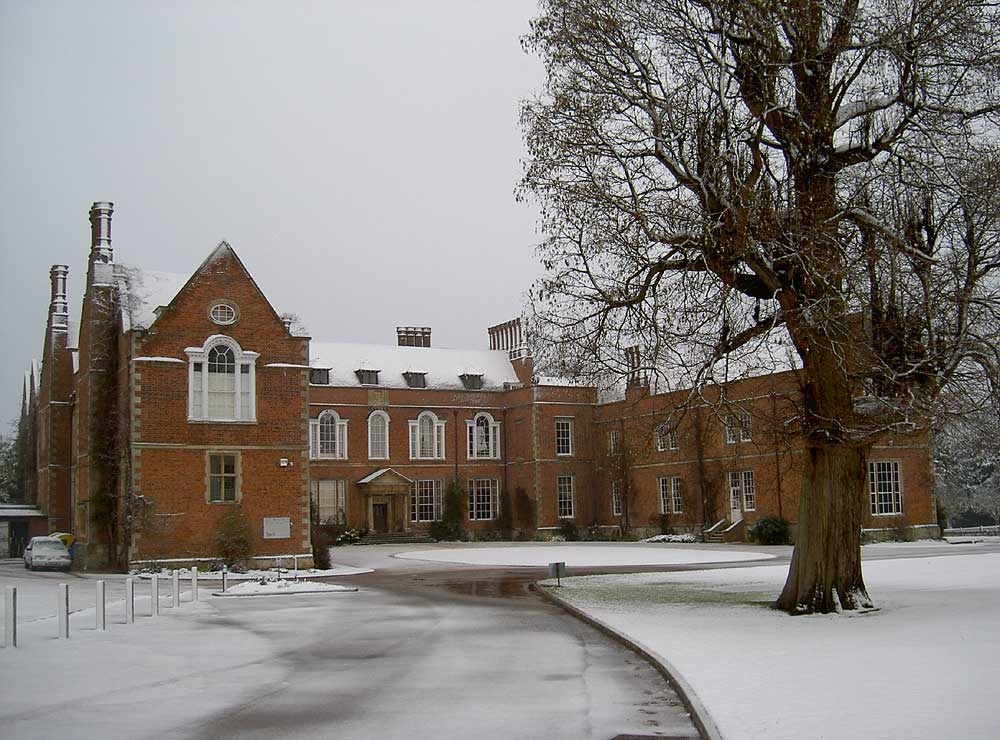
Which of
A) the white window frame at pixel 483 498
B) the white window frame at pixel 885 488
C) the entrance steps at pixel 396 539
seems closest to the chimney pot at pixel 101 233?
the entrance steps at pixel 396 539

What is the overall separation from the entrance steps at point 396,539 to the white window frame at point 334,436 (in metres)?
4.38

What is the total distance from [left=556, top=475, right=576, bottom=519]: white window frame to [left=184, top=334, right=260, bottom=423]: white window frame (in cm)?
2502

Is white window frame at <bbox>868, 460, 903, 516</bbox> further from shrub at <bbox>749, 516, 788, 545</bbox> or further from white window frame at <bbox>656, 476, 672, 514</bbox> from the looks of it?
white window frame at <bbox>656, 476, 672, 514</bbox>

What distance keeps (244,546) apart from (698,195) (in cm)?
2089

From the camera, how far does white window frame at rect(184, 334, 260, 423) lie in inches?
1294

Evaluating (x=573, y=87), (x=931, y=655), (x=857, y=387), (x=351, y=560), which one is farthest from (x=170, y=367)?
(x=931, y=655)

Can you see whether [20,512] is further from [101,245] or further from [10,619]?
[10,619]

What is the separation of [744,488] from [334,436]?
21.1 meters

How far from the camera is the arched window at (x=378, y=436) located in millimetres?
54812

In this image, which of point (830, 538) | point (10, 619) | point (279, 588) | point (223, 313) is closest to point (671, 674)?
point (830, 538)

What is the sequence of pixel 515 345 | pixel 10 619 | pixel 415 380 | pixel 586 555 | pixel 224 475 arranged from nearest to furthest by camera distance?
pixel 10 619 → pixel 224 475 → pixel 586 555 → pixel 415 380 → pixel 515 345

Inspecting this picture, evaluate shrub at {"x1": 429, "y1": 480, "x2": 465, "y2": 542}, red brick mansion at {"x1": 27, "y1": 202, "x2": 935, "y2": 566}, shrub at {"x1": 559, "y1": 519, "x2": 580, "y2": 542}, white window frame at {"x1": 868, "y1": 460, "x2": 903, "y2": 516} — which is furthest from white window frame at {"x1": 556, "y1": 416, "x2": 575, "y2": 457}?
white window frame at {"x1": 868, "y1": 460, "x2": 903, "y2": 516}

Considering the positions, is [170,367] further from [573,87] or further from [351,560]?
[573,87]

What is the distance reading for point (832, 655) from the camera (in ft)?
39.7
